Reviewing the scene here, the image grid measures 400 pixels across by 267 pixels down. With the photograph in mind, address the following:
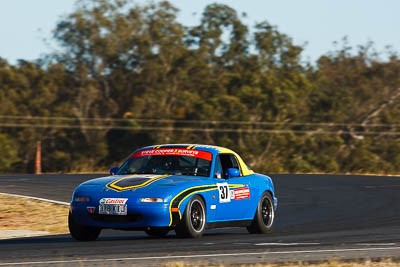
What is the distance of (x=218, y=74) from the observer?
197 feet

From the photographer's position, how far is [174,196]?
452 inches

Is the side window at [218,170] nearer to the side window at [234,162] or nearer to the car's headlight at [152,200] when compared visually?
the side window at [234,162]

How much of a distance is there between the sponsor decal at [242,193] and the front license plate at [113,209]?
7.59ft

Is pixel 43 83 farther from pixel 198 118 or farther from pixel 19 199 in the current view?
pixel 19 199

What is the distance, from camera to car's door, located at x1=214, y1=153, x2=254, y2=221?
12.7 m

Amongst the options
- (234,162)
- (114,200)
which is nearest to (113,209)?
(114,200)

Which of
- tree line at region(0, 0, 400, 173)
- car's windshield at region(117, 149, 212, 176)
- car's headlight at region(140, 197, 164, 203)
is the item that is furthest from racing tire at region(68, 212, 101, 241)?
tree line at region(0, 0, 400, 173)

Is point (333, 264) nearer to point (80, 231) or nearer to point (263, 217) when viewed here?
A: point (80, 231)

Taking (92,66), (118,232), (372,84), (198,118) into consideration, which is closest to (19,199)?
(118,232)

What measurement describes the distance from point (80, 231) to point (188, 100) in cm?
4249

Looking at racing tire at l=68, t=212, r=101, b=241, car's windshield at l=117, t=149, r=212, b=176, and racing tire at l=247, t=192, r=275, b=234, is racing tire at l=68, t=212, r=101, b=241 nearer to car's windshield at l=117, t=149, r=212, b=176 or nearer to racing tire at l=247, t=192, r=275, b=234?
car's windshield at l=117, t=149, r=212, b=176

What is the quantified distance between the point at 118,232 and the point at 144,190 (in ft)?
11.4

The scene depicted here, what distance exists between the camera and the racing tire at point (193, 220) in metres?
11.6

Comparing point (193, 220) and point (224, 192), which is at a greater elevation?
point (224, 192)
